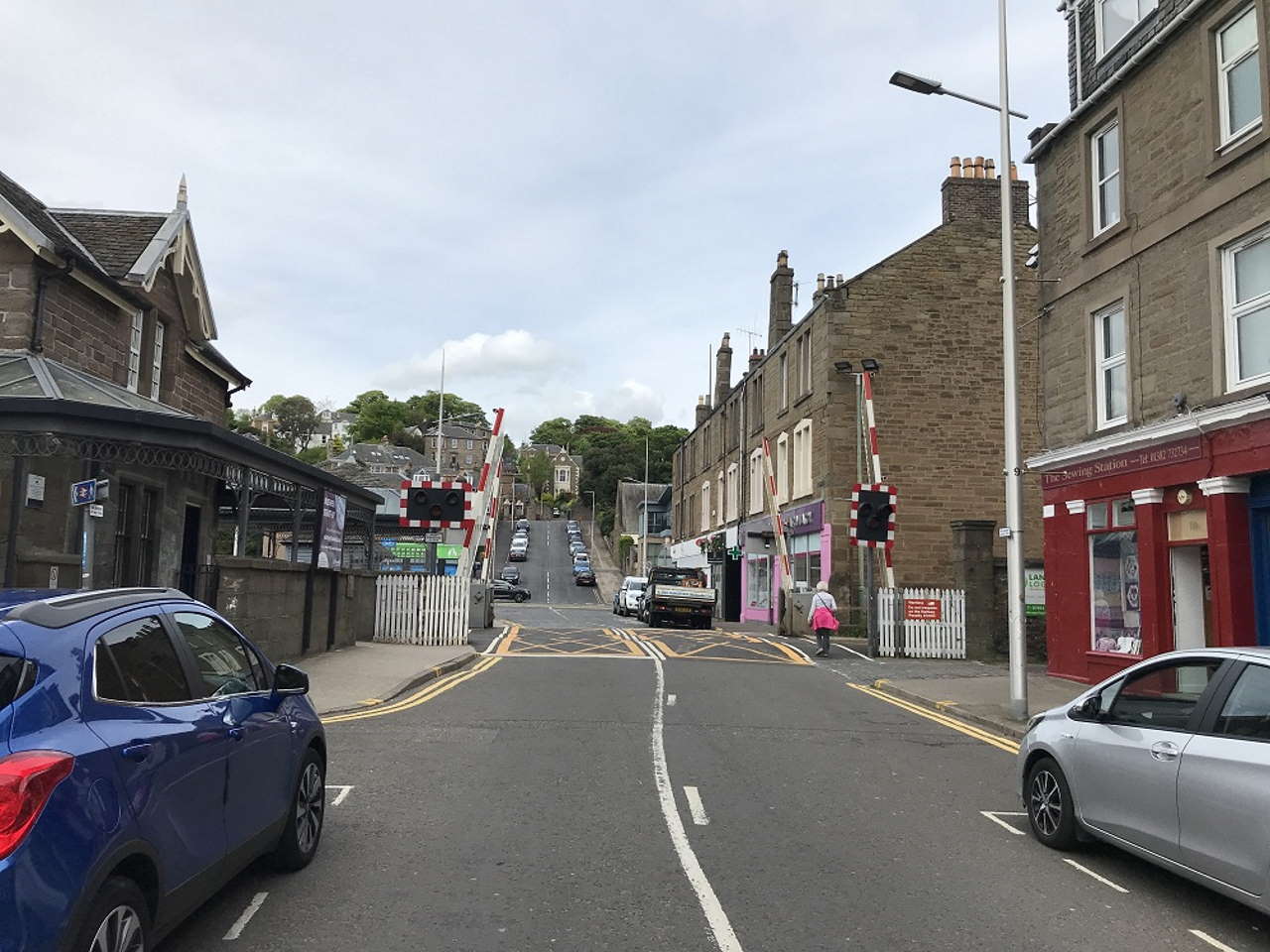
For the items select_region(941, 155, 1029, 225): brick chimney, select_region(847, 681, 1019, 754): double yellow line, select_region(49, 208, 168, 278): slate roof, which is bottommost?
select_region(847, 681, 1019, 754): double yellow line

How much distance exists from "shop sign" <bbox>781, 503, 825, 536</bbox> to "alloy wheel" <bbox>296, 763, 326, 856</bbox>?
82.8 ft

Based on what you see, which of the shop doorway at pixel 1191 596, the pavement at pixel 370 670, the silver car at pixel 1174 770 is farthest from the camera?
the shop doorway at pixel 1191 596

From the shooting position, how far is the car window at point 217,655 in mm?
5043

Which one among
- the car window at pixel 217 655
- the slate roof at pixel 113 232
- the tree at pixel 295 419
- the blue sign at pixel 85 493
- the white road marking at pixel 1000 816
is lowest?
the white road marking at pixel 1000 816

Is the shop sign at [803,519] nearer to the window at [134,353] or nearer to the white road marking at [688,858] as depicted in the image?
the window at [134,353]

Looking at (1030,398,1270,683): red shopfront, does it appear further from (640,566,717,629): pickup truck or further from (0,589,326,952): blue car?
(640,566,717,629): pickup truck

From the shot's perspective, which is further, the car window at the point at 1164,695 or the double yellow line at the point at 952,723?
the double yellow line at the point at 952,723

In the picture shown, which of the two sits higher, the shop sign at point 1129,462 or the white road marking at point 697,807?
the shop sign at point 1129,462

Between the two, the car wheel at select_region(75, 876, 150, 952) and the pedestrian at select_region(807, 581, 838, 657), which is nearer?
the car wheel at select_region(75, 876, 150, 952)

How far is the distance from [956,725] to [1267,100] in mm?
8744

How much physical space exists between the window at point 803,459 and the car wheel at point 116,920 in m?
29.3

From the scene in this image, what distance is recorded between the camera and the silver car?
17.0 ft

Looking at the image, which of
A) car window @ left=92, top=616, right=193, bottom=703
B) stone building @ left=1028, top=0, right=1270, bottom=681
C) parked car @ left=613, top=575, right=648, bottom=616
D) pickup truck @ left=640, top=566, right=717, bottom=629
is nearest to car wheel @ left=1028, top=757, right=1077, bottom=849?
car window @ left=92, top=616, right=193, bottom=703

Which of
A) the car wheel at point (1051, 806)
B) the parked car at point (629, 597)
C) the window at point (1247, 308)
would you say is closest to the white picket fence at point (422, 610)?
the window at point (1247, 308)
